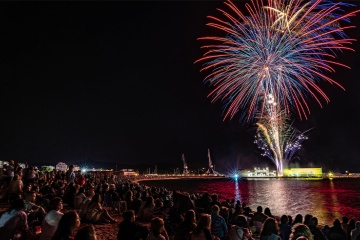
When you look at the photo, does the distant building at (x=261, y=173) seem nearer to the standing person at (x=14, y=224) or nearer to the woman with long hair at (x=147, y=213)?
the woman with long hair at (x=147, y=213)

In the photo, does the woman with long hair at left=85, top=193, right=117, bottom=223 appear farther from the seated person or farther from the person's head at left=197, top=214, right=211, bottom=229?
the person's head at left=197, top=214, right=211, bottom=229

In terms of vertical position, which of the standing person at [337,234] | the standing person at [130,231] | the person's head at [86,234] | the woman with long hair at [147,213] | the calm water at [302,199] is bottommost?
the calm water at [302,199]

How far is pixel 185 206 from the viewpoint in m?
14.8

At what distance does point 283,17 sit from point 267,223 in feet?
86.9

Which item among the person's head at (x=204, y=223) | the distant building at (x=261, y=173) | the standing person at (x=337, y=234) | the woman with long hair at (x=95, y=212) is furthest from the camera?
the distant building at (x=261, y=173)

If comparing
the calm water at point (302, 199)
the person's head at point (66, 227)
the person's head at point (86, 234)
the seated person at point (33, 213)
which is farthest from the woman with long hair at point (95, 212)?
the calm water at point (302, 199)

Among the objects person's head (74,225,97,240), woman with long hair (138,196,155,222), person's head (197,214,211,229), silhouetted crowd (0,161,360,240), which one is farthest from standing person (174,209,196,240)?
woman with long hair (138,196,155,222)

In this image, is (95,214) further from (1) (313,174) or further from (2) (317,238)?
(1) (313,174)

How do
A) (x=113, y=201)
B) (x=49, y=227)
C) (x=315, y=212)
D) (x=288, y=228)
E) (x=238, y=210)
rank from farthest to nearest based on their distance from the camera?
(x=315, y=212) → (x=113, y=201) → (x=238, y=210) → (x=288, y=228) → (x=49, y=227)

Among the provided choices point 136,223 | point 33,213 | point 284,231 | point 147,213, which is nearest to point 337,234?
point 284,231

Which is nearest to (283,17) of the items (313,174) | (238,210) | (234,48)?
(234,48)

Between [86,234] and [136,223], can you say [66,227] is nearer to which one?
[86,234]

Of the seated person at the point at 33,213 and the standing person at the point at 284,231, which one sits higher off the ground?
the seated person at the point at 33,213

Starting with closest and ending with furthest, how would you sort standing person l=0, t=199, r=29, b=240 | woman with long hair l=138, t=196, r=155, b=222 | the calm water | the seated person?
standing person l=0, t=199, r=29, b=240 → the seated person → woman with long hair l=138, t=196, r=155, b=222 → the calm water
